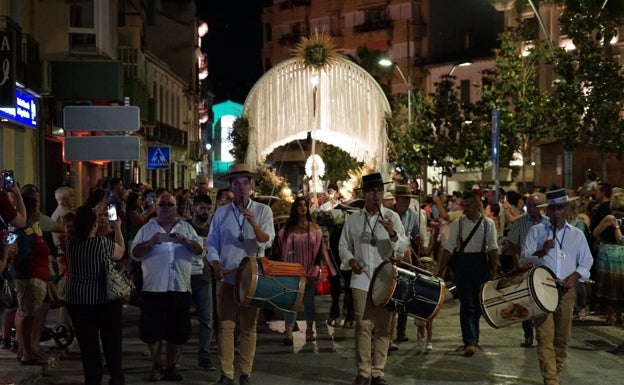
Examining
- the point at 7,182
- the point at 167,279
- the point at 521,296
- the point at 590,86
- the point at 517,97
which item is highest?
the point at 517,97

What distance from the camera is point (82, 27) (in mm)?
24766

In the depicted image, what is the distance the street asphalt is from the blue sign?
19.8ft

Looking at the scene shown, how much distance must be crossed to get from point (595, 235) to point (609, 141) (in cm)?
863

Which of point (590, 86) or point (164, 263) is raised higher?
Answer: point (590, 86)

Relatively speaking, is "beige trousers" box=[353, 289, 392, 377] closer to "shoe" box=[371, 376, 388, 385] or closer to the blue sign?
"shoe" box=[371, 376, 388, 385]

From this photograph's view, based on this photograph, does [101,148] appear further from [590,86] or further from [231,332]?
[590,86]

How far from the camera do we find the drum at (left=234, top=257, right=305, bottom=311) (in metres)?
9.69

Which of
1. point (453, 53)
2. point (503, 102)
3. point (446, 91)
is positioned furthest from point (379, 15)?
point (503, 102)

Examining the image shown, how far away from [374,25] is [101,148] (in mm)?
60438

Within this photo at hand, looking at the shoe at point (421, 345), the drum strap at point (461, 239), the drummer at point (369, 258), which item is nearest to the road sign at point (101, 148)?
the shoe at point (421, 345)

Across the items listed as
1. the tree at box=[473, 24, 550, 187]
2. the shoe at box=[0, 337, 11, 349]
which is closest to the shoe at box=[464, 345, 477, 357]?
the shoe at box=[0, 337, 11, 349]

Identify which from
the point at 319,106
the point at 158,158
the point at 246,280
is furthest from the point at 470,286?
the point at 158,158

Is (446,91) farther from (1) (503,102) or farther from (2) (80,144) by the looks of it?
(2) (80,144)

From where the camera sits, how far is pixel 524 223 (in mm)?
12961
